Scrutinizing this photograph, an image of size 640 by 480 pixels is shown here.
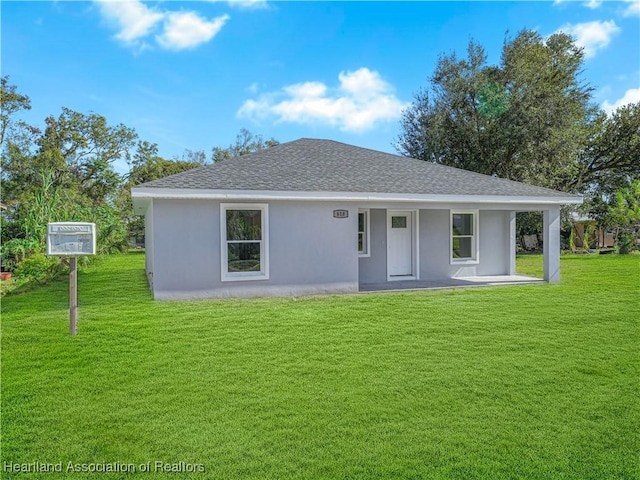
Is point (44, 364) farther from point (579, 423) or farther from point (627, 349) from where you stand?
point (627, 349)

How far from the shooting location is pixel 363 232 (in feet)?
41.4

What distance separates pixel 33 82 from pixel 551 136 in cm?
3114

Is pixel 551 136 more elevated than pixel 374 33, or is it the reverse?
pixel 374 33

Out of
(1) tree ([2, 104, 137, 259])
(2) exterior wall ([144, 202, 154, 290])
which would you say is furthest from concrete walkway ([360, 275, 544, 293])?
(1) tree ([2, 104, 137, 259])

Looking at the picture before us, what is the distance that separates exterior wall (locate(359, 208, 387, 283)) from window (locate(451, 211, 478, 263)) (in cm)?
230

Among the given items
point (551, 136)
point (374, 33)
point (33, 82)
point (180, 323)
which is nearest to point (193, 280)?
point (180, 323)

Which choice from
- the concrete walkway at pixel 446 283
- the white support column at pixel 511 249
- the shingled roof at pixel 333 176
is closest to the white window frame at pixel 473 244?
the concrete walkway at pixel 446 283

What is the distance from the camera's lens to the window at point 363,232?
12.6 metres

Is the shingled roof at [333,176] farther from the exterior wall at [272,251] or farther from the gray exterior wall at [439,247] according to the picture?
the gray exterior wall at [439,247]

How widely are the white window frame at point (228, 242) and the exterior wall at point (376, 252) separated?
11.2ft

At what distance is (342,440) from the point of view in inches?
146

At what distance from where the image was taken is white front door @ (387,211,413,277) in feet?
42.4

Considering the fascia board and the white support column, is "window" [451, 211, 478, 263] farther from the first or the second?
the fascia board

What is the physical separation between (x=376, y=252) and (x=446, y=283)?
2111 millimetres
